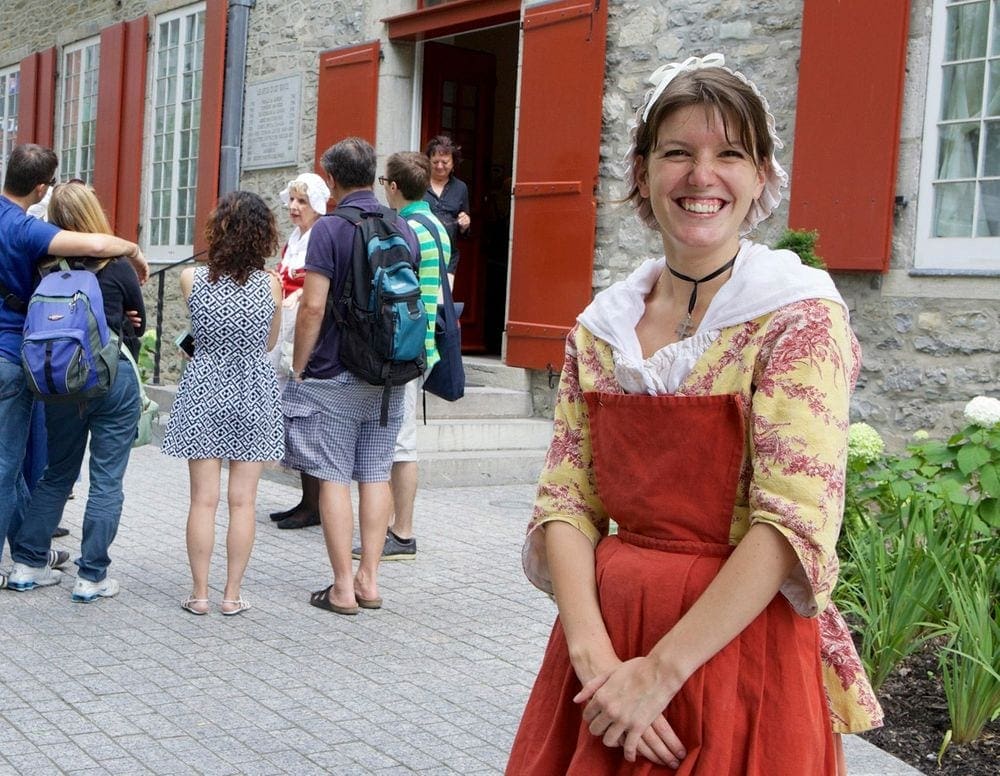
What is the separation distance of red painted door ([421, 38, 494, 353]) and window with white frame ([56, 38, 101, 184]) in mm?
5810

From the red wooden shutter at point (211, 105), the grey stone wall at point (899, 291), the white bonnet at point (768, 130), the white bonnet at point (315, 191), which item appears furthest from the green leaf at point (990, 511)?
the red wooden shutter at point (211, 105)

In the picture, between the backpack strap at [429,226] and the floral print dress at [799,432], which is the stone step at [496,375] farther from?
the floral print dress at [799,432]

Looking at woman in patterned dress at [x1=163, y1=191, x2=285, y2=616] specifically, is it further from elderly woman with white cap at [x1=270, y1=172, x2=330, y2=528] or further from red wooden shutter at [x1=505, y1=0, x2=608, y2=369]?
red wooden shutter at [x1=505, y1=0, x2=608, y2=369]

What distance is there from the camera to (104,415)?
4.98m

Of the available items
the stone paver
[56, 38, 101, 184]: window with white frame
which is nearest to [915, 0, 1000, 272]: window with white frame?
the stone paver

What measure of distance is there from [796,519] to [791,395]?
16 centimetres

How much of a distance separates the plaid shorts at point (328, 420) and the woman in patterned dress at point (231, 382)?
76 mm

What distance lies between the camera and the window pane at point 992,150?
21.9 feet

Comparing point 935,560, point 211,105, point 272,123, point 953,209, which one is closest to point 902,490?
point 935,560

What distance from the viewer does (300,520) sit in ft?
21.9

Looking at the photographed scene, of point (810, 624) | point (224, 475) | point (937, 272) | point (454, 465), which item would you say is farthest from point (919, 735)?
point (224, 475)

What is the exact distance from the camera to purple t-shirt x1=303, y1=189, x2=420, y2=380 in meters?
4.83

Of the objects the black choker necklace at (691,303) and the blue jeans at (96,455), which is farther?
the blue jeans at (96,455)

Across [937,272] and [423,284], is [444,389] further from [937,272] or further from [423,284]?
[937,272]
